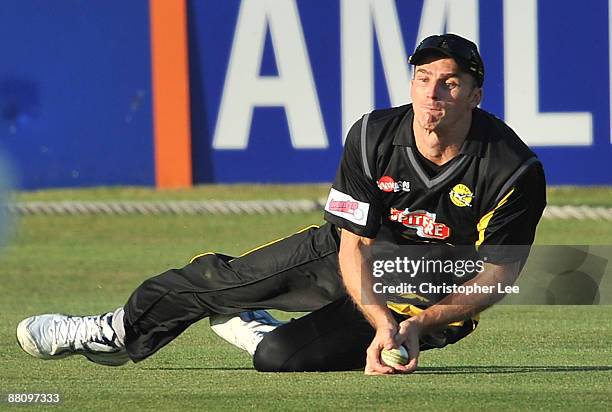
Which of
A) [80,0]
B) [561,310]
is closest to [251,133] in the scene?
[80,0]

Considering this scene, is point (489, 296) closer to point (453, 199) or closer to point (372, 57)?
point (453, 199)

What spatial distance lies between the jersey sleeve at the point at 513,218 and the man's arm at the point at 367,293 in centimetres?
41

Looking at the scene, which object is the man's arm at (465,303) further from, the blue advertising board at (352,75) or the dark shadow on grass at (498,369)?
the blue advertising board at (352,75)

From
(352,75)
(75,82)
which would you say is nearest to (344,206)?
(352,75)

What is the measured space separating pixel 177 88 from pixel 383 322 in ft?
21.8

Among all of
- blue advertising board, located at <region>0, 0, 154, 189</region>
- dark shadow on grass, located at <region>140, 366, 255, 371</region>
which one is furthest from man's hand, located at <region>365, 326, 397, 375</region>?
blue advertising board, located at <region>0, 0, 154, 189</region>

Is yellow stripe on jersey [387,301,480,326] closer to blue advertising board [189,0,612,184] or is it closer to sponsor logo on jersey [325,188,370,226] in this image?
sponsor logo on jersey [325,188,370,226]

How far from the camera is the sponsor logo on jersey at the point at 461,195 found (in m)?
5.46

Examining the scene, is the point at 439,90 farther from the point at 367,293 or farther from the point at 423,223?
the point at 367,293

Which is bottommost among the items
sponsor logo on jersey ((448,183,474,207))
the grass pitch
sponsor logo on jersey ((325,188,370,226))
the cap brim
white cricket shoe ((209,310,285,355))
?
the grass pitch

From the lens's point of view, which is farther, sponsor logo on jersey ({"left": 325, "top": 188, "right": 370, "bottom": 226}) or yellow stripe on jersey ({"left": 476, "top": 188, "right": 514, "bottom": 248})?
sponsor logo on jersey ({"left": 325, "top": 188, "right": 370, "bottom": 226})

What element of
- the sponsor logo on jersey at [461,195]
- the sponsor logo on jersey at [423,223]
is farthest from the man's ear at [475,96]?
the sponsor logo on jersey at [423,223]

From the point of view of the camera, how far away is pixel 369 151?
5551mm

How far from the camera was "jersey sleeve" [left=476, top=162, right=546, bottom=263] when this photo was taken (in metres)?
5.37
